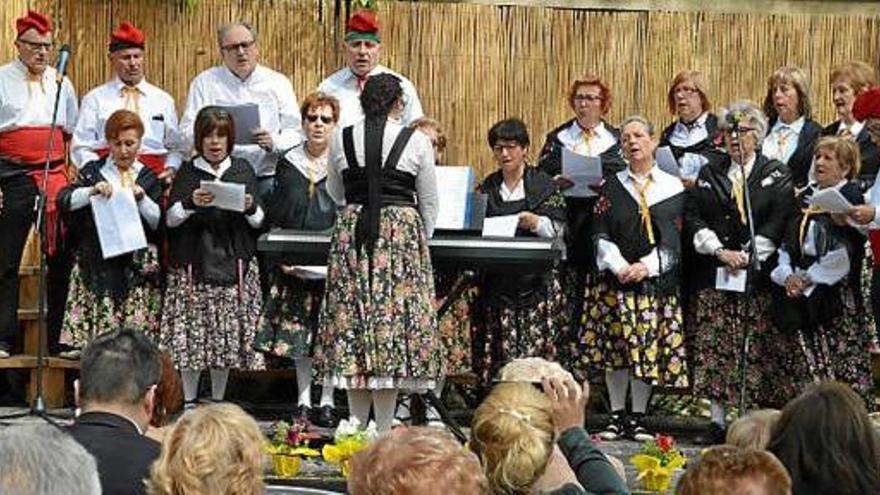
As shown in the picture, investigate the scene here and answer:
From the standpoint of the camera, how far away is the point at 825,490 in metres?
6.58

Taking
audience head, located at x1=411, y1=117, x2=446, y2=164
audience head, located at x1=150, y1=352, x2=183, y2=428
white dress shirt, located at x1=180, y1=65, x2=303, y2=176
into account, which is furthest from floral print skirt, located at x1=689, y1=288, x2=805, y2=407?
audience head, located at x1=150, y1=352, x2=183, y2=428

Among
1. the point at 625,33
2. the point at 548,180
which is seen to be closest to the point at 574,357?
the point at 548,180

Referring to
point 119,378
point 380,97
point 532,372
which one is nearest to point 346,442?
point 380,97

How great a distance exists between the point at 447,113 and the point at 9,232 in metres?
2.94

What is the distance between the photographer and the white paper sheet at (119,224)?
1193 centimetres

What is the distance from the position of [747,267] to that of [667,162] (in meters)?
1.01

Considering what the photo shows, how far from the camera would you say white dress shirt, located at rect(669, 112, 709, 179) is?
1250 centimetres

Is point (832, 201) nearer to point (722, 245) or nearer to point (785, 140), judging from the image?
point (722, 245)

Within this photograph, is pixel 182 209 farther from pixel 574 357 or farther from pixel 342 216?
pixel 574 357

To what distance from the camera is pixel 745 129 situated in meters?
11.8

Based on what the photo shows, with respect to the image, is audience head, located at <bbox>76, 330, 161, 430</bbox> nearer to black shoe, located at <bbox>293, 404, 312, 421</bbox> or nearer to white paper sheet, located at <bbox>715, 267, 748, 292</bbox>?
black shoe, located at <bbox>293, 404, 312, 421</bbox>

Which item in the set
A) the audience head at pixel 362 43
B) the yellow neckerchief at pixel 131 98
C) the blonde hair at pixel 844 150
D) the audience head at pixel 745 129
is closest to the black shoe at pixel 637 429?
the audience head at pixel 745 129

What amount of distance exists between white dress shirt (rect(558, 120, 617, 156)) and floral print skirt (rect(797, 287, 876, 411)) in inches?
69.4

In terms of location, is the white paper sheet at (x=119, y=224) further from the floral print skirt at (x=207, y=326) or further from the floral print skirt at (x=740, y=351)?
the floral print skirt at (x=740, y=351)
